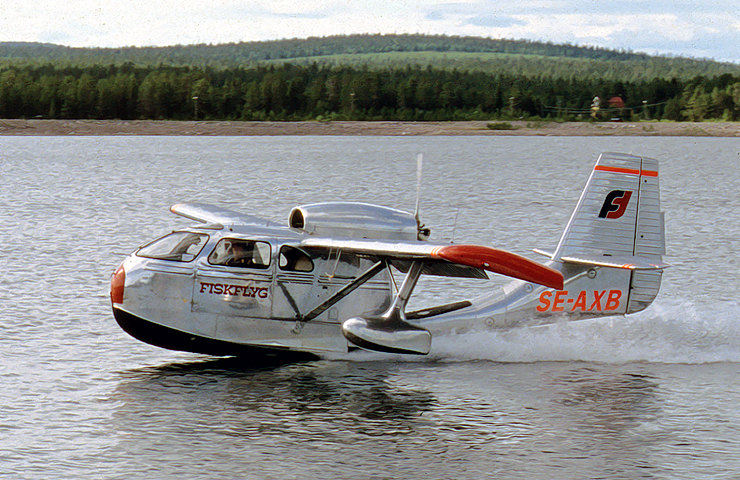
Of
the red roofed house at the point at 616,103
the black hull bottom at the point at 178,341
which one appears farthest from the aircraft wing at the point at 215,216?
the red roofed house at the point at 616,103

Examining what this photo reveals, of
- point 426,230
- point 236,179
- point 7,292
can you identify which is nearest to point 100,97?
point 236,179

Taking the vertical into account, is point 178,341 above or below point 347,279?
below

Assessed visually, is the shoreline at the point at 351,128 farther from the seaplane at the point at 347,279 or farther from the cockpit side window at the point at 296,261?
the cockpit side window at the point at 296,261

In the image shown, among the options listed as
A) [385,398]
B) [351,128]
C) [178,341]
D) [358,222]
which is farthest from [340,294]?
[351,128]

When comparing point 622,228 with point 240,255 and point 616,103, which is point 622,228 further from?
point 616,103

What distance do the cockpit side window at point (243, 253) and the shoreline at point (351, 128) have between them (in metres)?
135

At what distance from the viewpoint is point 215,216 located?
61.0 feet

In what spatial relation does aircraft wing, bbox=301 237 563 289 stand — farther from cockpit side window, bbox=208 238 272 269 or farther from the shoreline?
the shoreline

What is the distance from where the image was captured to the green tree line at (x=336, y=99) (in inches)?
6191

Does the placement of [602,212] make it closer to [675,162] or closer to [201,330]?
[201,330]

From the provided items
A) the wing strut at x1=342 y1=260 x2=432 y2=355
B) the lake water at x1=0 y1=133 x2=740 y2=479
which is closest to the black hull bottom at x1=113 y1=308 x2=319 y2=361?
the lake water at x1=0 y1=133 x2=740 y2=479

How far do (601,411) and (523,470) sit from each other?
10.1ft

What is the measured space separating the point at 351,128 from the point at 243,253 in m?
144

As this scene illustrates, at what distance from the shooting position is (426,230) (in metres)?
16.8
